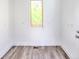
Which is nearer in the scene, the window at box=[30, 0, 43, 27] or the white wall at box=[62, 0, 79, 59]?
the white wall at box=[62, 0, 79, 59]

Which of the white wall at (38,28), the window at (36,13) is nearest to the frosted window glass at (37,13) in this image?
the window at (36,13)

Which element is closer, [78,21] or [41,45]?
[78,21]

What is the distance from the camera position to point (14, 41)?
276 inches

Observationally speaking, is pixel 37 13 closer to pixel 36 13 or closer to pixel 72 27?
pixel 36 13

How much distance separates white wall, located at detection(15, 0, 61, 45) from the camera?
6.96m

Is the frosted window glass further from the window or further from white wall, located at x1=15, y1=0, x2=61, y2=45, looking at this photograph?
white wall, located at x1=15, y1=0, x2=61, y2=45

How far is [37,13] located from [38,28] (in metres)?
0.73

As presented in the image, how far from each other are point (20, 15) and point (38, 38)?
1.41 m

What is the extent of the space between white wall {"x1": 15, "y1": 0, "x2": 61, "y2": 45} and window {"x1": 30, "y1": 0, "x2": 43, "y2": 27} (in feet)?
0.65

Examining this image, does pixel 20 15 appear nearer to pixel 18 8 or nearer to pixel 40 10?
pixel 18 8

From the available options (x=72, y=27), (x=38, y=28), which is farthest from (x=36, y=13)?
(x=72, y=27)

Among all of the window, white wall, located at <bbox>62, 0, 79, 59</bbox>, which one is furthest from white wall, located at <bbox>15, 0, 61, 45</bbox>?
white wall, located at <bbox>62, 0, 79, 59</bbox>

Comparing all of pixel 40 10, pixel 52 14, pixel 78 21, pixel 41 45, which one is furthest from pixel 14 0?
pixel 78 21

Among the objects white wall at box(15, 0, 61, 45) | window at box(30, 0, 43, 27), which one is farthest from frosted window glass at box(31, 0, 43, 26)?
white wall at box(15, 0, 61, 45)
